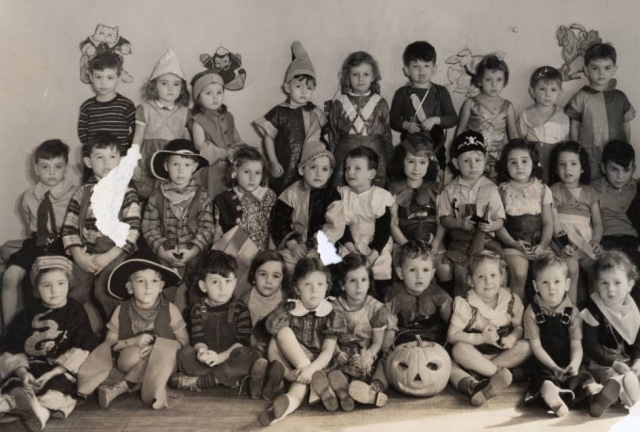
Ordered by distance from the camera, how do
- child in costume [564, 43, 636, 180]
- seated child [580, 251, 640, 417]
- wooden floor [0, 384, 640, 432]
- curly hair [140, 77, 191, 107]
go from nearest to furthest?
wooden floor [0, 384, 640, 432], seated child [580, 251, 640, 417], curly hair [140, 77, 191, 107], child in costume [564, 43, 636, 180]

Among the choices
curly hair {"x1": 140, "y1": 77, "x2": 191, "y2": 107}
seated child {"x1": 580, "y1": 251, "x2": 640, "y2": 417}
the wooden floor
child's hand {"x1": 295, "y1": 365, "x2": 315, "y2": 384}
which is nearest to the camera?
the wooden floor

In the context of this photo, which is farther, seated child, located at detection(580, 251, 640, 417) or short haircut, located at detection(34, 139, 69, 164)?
short haircut, located at detection(34, 139, 69, 164)

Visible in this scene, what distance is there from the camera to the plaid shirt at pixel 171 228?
327cm

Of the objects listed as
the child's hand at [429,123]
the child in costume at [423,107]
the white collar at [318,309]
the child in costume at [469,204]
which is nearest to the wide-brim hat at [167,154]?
the white collar at [318,309]

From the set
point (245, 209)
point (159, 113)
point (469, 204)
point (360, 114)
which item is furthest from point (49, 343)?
point (469, 204)

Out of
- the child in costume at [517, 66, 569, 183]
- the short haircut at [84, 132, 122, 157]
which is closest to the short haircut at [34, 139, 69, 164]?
the short haircut at [84, 132, 122, 157]

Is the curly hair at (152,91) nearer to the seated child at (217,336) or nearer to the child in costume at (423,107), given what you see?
the seated child at (217,336)

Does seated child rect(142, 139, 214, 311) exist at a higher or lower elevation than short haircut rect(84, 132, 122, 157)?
lower

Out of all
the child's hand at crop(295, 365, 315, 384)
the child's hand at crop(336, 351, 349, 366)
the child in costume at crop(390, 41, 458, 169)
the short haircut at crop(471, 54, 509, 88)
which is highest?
the short haircut at crop(471, 54, 509, 88)

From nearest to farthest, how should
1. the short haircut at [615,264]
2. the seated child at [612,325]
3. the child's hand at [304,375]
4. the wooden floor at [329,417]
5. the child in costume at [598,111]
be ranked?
the wooden floor at [329,417] → the child's hand at [304,375] → the seated child at [612,325] → the short haircut at [615,264] → the child in costume at [598,111]

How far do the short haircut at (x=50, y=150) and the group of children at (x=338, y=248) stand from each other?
0.5 inches

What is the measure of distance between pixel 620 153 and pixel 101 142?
2348mm

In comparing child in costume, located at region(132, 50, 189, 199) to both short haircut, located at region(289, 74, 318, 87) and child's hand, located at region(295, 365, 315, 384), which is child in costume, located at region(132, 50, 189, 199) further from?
child's hand, located at region(295, 365, 315, 384)

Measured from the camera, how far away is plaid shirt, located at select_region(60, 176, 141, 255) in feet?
10.6
